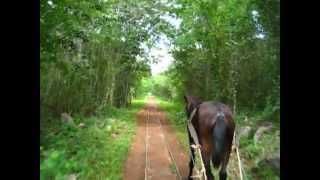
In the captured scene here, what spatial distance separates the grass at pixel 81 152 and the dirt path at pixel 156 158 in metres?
0.26

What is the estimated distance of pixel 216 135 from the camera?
22.9 feet

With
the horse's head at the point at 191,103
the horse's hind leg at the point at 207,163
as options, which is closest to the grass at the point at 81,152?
the horse's head at the point at 191,103

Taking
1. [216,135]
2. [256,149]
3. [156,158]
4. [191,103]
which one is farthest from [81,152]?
[256,149]

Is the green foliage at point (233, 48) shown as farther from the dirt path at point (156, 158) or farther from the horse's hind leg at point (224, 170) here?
the horse's hind leg at point (224, 170)

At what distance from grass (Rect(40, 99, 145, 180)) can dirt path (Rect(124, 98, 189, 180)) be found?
0.86 feet

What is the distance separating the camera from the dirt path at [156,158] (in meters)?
9.24

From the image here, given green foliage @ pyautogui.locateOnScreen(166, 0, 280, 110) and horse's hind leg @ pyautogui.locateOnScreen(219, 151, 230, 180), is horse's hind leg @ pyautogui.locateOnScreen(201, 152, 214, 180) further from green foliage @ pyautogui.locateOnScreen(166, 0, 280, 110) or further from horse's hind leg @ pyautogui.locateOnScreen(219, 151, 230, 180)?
green foliage @ pyautogui.locateOnScreen(166, 0, 280, 110)

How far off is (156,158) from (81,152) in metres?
2.21

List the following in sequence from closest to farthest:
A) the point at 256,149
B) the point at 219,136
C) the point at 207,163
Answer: the point at 219,136, the point at 207,163, the point at 256,149

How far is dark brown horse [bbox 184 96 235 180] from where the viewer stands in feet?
22.9

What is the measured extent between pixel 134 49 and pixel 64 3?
14384 mm

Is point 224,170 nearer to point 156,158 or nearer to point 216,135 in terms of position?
point 216,135
